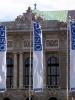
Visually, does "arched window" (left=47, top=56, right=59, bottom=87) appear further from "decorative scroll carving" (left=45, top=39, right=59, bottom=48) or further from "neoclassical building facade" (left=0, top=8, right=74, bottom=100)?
"decorative scroll carving" (left=45, top=39, right=59, bottom=48)

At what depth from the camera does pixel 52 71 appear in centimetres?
7250

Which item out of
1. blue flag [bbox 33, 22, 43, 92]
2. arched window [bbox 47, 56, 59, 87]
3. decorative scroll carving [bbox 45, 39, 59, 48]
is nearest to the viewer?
→ blue flag [bbox 33, 22, 43, 92]

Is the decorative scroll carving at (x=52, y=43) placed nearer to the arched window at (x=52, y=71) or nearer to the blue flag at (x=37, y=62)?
the arched window at (x=52, y=71)

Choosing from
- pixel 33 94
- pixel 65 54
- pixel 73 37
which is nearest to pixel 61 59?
pixel 65 54

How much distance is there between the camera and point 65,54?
234 feet

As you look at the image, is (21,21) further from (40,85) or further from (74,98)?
(40,85)

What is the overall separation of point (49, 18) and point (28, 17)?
13.8 feet

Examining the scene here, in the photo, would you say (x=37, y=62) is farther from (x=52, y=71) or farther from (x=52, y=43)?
(x=52, y=71)

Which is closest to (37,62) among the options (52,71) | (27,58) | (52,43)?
(52,43)

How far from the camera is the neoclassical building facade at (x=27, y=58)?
233 feet

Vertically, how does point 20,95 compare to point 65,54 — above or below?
below

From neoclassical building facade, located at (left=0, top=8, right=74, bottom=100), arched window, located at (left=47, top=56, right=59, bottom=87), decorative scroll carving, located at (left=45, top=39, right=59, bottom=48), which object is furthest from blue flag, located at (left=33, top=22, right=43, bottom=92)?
arched window, located at (left=47, top=56, right=59, bottom=87)

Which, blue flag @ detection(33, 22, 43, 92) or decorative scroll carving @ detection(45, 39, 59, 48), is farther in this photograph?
decorative scroll carving @ detection(45, 39, 59, 48)

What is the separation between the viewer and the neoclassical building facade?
71.0m
